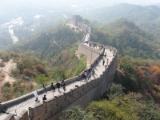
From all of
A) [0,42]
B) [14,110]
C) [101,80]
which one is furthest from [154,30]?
[14,110]

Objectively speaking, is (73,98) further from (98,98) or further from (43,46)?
(43,46)

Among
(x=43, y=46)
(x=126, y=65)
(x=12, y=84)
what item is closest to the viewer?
(x=12, y=84)

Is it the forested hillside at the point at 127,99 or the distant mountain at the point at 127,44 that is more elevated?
the forested hillside at the point at 127,99

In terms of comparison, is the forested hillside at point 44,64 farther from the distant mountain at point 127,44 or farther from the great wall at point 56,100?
the distant mountain at point 127,44

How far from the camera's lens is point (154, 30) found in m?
197

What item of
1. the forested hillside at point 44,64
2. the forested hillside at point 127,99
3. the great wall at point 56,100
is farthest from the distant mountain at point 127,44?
the great wall at point 56,100

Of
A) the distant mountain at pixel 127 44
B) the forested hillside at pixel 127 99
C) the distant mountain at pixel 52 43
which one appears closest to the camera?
the forested hillside at pixel 127 99

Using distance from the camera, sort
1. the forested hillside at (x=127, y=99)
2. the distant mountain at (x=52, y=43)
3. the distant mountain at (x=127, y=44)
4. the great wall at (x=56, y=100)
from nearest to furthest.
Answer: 1. the great wall at (x=56, y=100)
2. the forested hillside at (x=127, y=99)
3. the distant mountain at (x=52, y=43)
4. the distant mountain at (x=127, y=44)

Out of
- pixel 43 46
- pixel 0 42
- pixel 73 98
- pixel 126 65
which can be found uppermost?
pixel 73 98

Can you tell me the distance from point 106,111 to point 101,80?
7205 mm

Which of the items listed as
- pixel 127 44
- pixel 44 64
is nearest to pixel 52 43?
pixel 127 44

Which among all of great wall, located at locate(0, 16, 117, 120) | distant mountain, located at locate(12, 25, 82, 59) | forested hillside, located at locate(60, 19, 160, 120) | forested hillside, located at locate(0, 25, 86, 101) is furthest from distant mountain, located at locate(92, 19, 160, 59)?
great wall, located at locate(0, 16, 117, 120)

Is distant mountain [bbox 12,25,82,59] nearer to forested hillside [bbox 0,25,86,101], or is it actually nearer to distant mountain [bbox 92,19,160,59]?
forested hillside [bbox 0,25,86,101]

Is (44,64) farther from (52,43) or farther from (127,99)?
(52,43)
